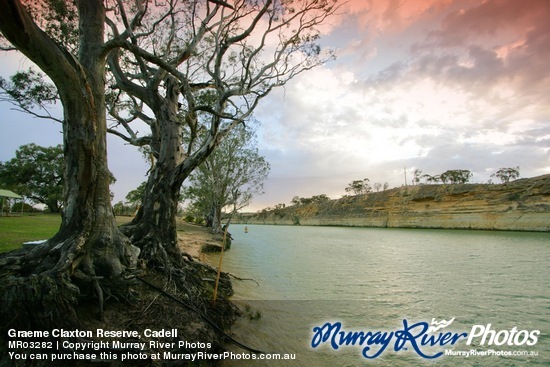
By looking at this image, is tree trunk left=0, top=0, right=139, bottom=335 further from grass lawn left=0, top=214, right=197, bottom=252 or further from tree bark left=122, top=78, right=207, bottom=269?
grass lawn left=0, top=214, right=197, bottom=252

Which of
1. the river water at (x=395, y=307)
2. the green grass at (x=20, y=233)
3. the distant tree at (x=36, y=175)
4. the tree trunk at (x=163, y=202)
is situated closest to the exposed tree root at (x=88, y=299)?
the tree trunk at (x=163, y=202)

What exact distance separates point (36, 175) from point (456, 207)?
5384 centimetres

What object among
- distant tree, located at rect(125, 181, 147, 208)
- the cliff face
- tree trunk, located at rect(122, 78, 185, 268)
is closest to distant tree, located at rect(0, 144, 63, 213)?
distant tree, located at rect(125, 181, 147, 208)

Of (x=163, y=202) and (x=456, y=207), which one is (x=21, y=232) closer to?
(x=163, y=202)

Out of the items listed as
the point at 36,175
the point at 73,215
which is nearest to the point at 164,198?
the point at 73,215

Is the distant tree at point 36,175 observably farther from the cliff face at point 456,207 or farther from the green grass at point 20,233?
the cliff face at point 456,207

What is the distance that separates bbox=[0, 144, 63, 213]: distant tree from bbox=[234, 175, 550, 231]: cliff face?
48.4 m

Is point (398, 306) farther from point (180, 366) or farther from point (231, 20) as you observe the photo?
point (231, 20)

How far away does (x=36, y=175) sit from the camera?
32.6m

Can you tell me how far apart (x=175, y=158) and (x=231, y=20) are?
5.01 metres

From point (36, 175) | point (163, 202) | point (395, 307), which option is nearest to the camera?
point (395, 307)

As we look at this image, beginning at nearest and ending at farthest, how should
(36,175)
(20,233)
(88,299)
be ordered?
(88,299), (20,233), (36,175)

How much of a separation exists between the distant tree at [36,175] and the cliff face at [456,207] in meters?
48.4

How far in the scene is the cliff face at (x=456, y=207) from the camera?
2802cm
